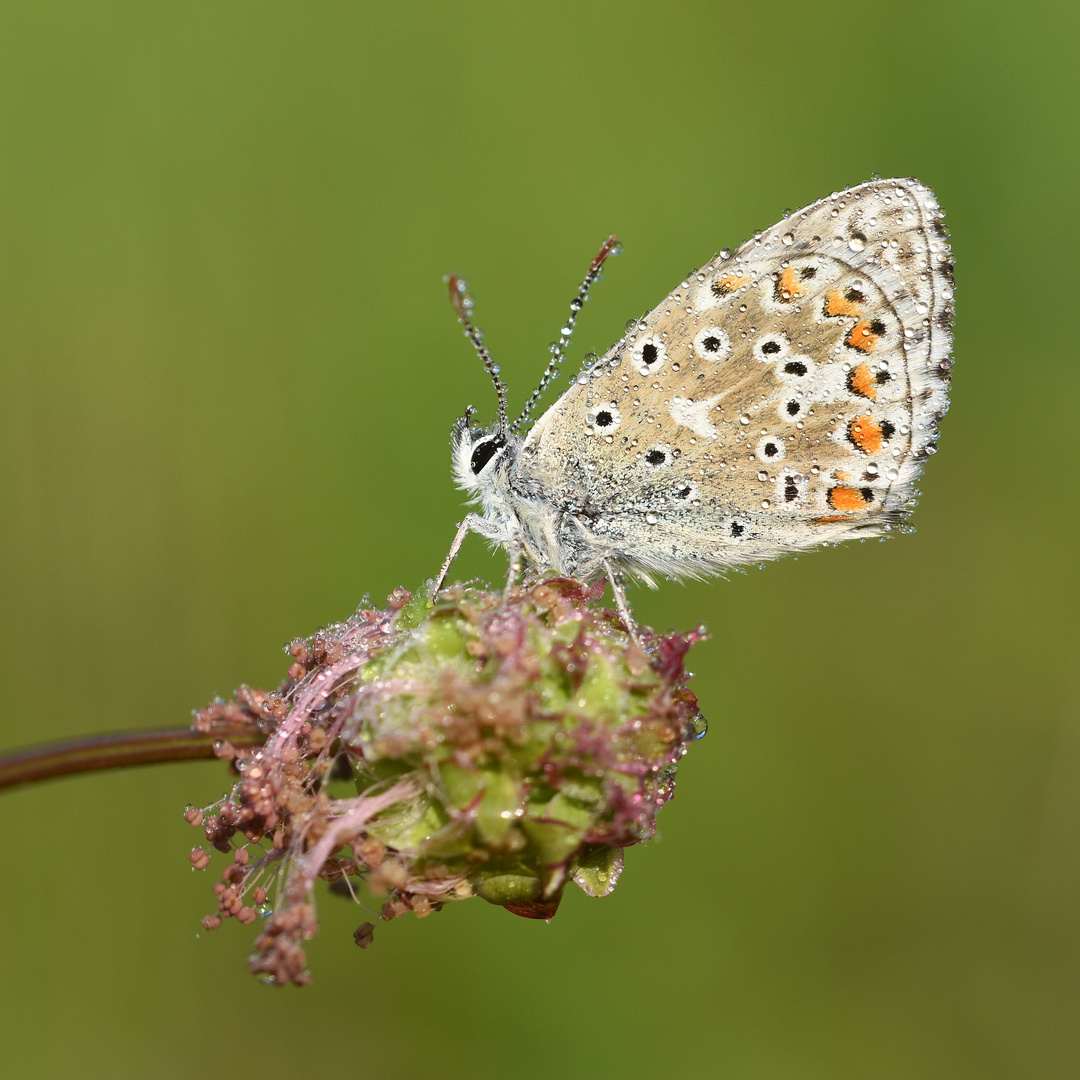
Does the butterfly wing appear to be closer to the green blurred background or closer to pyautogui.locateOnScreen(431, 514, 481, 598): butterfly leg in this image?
pyautogui.locateOnScreen(431, 514, 481, 598): butterfly leg

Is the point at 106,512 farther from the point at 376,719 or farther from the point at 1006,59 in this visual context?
the point at 1006,59

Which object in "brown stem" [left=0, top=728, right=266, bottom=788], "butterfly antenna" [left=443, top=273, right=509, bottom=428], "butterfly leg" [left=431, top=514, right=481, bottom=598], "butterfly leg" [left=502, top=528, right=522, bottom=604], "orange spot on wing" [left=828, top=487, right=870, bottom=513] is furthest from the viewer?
"orange spot on wing" [left=828, top=487, right=870, bottom=513]

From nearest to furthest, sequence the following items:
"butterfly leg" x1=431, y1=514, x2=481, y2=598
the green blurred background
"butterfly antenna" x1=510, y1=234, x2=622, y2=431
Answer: "butterfly leg" x1=431, y1=514, x2=481, y2=598
"butterfly antenna" x1=510, y1=234, x2=622, y2=431
the green blurred background

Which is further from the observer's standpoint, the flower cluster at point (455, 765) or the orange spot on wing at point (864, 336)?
the orange spot on wing at point (864, 336)

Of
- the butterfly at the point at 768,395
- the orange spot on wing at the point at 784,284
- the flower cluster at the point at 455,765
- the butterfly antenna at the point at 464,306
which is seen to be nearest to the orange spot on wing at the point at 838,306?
the butterfly at the point at 768,395

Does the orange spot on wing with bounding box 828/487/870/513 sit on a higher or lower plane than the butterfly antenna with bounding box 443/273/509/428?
lower

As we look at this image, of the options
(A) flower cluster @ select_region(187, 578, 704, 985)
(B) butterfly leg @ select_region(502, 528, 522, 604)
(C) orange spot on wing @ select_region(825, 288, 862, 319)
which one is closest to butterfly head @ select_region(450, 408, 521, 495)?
(B) butterfly leg @ select_region(502, 528, 522, 604)

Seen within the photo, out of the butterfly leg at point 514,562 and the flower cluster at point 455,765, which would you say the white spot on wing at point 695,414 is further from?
the flower cluster at point 455,765

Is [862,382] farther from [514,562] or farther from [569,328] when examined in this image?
[514,562]
